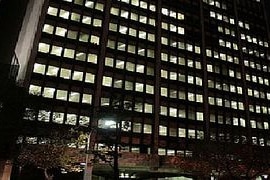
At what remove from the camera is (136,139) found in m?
58.9

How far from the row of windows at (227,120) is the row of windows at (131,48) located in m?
19.8

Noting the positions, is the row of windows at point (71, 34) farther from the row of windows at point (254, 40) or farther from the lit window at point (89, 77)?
the row of windows at point (254, 40)

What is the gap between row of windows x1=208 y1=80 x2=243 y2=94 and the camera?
241 ft

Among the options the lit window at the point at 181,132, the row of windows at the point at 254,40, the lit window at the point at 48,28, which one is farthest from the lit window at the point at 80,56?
the row of windows at the point at 254,40

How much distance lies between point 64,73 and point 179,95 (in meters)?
25.6

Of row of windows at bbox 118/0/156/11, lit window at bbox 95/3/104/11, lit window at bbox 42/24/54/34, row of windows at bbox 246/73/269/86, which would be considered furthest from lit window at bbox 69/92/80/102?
row of windows at bbox 246/73/269/86

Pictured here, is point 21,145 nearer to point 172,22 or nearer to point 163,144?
point 163,144

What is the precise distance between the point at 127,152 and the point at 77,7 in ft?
103

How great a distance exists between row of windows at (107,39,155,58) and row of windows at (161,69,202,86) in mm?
4915

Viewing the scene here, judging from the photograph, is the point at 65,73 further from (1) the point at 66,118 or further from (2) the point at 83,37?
(2) the point at 83,37

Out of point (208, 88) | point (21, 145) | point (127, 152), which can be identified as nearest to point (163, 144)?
point (127, 152)

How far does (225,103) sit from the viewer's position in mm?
72625

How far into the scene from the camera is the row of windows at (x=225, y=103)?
71.2 m

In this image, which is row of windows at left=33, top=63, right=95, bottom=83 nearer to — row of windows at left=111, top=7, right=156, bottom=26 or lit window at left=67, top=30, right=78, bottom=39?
lit window at left=67, top=30, right=78, bottom=39
